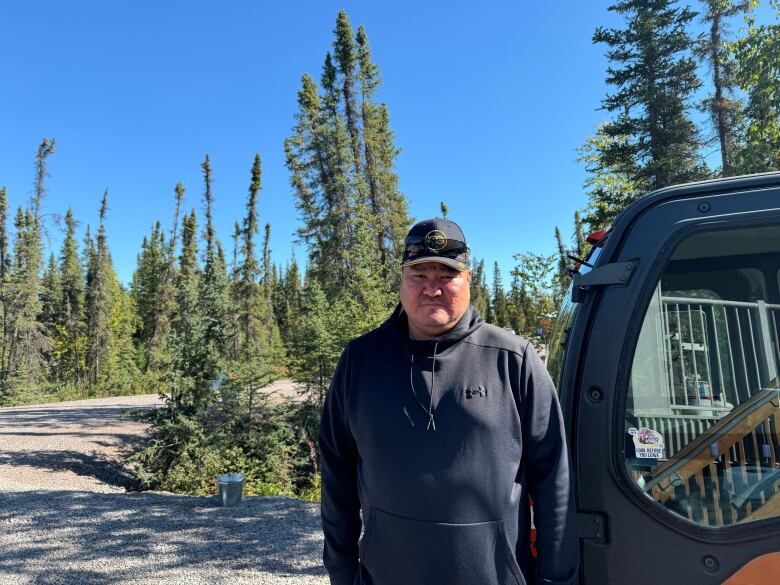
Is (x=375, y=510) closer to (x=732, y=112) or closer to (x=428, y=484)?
(x=428, y=484)

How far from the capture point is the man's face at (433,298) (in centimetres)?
180

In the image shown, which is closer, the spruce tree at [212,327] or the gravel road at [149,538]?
the gravel road at [149,538]

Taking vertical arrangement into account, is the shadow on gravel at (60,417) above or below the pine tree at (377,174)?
below

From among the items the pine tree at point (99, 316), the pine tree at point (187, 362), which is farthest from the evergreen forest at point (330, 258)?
the pine tree at point (99, 316)

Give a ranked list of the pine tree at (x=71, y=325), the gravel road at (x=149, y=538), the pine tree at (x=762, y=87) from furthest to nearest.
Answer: the pine tree at (x=71, y=325) < the pine tree at (x=762, y=87) < the gravel road at (x=149, y=538)

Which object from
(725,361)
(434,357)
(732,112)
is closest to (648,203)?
(725,361)

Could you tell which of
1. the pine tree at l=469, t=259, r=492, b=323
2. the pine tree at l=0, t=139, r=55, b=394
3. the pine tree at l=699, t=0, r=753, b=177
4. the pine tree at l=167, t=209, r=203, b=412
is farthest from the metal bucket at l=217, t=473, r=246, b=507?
the pine tree at l=469, t=259, r=492, b=323

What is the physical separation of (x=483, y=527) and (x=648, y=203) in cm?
127

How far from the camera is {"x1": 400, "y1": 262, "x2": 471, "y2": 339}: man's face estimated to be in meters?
1.80

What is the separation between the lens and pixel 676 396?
65.7 inches

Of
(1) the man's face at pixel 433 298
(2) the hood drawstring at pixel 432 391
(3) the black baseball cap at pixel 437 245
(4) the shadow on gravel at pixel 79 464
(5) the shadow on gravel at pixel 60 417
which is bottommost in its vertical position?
(4) the shadow on gravel at pixel 79 464

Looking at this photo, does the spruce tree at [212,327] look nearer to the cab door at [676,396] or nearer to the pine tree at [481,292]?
the cab door at [676,396]

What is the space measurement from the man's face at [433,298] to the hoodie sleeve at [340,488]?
1.10 ft

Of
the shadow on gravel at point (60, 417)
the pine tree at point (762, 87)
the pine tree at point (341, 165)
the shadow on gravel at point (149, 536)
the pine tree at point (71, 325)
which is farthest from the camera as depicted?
the pine tree at point (71, 325)
